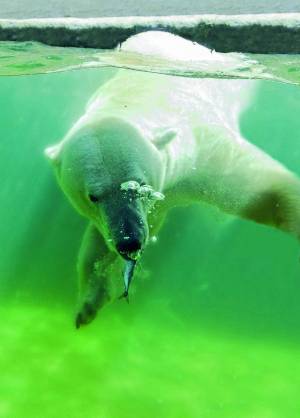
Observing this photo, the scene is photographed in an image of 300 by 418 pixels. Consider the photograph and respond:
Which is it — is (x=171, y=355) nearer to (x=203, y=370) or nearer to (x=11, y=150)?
(x=203, y=370)

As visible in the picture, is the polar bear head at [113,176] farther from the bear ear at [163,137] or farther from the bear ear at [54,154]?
the bear ear at [163,137]

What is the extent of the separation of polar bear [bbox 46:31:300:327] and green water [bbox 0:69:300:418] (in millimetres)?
643

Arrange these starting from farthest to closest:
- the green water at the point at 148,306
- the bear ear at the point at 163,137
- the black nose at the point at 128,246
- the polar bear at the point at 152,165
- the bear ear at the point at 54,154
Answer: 1. the green water at the point at 148,306
2. the bear ear at the point at 163,137
3. the bear ear at the point at 54,154
4. the polar bear at the point at 152,165
5. the black nose at the point at 128,246

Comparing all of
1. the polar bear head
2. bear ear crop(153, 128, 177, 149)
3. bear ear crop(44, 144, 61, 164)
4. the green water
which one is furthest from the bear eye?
the green water

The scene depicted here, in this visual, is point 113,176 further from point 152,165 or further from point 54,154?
point 54,154

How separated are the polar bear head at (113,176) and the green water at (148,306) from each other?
5.15 ft

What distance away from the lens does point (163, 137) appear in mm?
3123

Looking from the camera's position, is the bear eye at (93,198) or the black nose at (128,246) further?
the bear eye at (93,198)

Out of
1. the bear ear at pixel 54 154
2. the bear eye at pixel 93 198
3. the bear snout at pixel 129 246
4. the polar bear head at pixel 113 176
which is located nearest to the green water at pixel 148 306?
the bear ear at pixel 54 154

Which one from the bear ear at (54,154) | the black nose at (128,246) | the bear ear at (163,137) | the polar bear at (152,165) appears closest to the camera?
the black nose at (128,246)

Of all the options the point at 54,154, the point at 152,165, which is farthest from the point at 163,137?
the point at 54,154

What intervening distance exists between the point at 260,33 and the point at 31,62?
1.96m

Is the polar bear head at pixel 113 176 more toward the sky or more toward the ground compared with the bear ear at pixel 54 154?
more toward the sky

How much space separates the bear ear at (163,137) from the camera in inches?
122
